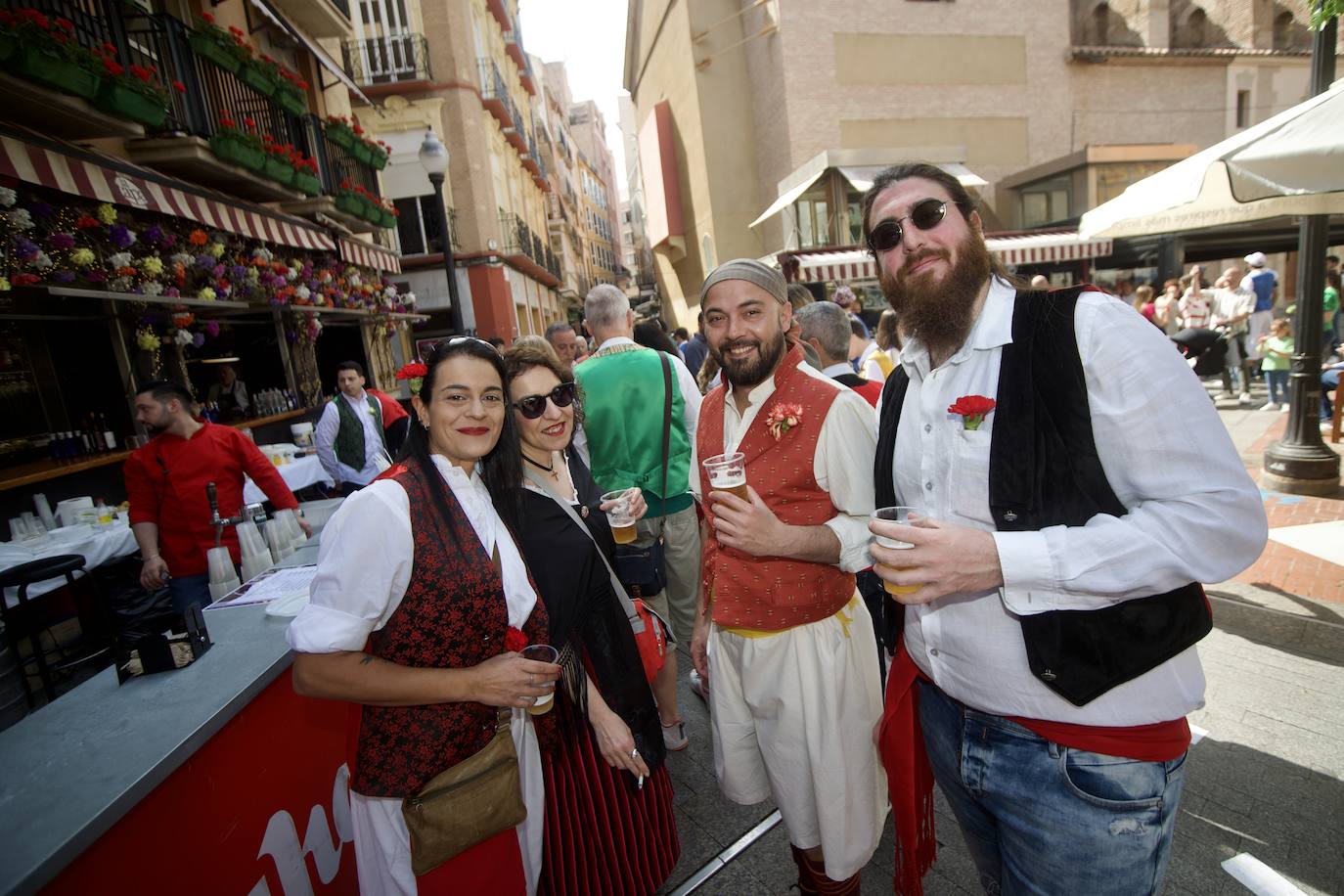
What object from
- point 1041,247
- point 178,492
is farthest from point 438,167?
point 1041,247

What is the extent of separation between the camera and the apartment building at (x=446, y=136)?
17688 millimetres

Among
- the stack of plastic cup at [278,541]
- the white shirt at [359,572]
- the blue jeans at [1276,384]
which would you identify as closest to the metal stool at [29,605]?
the stack of plastic cup at [278,541]

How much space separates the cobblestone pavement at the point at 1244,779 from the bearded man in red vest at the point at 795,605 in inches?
20.5

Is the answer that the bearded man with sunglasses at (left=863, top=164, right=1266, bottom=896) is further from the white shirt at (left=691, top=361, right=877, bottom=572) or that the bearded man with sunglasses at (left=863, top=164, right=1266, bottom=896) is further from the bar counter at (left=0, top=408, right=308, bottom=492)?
the bar counter at (left=0, top=408, right=308, bottom=492)

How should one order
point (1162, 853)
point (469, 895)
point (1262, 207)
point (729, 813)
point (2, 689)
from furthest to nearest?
point (1262, 207) → point (2, 689) → point (729, 813) → point (469, 895) → point (1162, 853)

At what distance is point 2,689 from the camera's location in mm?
3859

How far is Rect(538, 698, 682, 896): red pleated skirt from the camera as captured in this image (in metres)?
2.05

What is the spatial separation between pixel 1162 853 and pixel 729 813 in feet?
6.36

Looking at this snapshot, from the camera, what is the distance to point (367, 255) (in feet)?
39.4

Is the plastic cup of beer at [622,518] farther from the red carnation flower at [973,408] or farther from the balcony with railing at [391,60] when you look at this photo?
the balcony with railing at [391,60]

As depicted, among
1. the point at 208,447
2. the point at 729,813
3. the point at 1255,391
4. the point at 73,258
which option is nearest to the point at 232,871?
the point at 729,813

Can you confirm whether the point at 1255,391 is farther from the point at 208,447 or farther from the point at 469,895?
the point at 208,447

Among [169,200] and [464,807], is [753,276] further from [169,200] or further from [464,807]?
[169,200]

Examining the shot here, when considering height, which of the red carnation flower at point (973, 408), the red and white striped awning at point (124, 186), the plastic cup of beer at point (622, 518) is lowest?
the plastic cup of beer at point (622, 518)
